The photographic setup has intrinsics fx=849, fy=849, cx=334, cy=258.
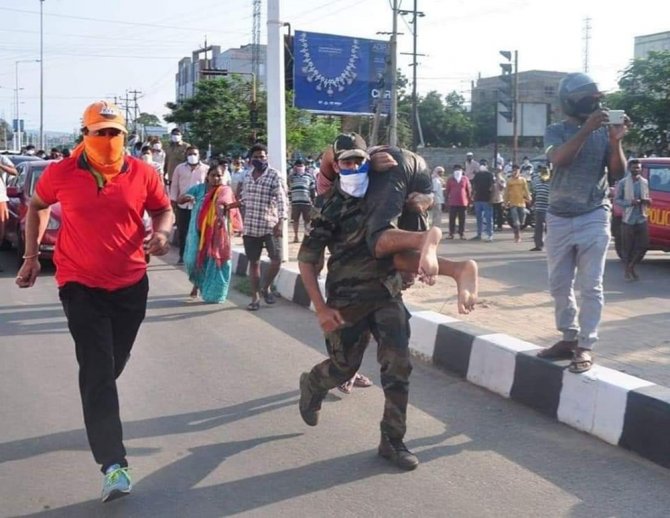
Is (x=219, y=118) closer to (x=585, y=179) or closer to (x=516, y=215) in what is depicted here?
(x=516, y=215)

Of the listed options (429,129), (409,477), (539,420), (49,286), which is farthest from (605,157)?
(429,129)

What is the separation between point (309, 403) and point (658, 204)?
10.1 metres

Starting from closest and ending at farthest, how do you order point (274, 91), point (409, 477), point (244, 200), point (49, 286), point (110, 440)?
point (110, 440), point (409, 477), point (244, 200), point (49, 286), point (274, 91)

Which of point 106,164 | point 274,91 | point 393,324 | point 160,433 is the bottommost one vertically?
point 160,433

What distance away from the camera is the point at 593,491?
4211 millimetres

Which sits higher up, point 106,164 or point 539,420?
point 106,164

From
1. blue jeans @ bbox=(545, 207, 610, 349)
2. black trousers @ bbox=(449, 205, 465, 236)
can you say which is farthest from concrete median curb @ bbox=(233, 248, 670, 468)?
black trousers @ bbox=(449, 205, 465, 236)

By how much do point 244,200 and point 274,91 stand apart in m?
3.02

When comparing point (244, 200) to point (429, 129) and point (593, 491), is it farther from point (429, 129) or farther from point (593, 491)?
point (429, 129)

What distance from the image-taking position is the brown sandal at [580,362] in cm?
529

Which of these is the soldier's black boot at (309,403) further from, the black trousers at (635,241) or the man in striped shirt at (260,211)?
the black trousers at (635,241)

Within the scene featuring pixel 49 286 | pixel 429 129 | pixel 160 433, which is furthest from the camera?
pixel 429 129

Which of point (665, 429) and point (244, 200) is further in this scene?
point (244, 200)

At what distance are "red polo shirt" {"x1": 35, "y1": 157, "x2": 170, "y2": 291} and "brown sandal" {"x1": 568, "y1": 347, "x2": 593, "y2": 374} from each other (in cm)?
274
